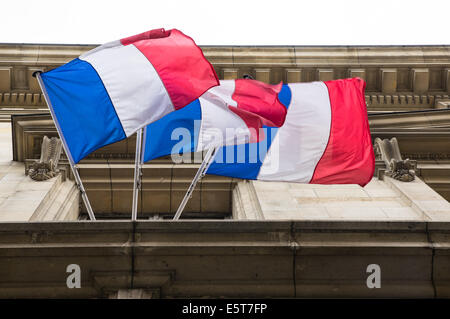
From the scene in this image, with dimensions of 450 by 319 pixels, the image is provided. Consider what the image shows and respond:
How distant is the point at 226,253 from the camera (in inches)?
357

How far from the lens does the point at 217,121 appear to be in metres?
11.2

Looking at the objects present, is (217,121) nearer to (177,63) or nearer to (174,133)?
(174,133)

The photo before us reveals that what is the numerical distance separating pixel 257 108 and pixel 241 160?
1.12m

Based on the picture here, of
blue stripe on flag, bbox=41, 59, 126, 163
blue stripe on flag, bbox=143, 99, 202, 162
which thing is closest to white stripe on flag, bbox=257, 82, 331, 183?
blue stripe on flag, bbox=143, 99, 202, 162

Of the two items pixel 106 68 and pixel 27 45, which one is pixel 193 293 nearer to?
pixel 106 68

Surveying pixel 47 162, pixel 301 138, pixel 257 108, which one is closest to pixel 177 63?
pixel 257 108

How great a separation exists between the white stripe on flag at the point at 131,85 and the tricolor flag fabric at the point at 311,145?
64cm

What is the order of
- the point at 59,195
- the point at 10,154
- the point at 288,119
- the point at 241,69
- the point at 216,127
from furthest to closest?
the point at 241,69
the point at 10,154
the point at 59,195
the point at 288,119
the point at 216,127

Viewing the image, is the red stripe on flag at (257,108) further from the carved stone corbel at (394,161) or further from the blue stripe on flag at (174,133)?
the carved stone corbel at (394,161)

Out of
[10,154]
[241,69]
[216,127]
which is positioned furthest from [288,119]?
[241,69]

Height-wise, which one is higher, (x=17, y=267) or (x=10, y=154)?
(x=10, y=154)

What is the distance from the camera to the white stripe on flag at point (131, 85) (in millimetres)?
10516

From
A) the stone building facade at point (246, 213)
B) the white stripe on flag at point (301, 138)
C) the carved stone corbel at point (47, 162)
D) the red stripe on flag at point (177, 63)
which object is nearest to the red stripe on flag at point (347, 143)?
the white stripe on flag at point (301, 138)

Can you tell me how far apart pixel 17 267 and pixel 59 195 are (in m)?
4.69
